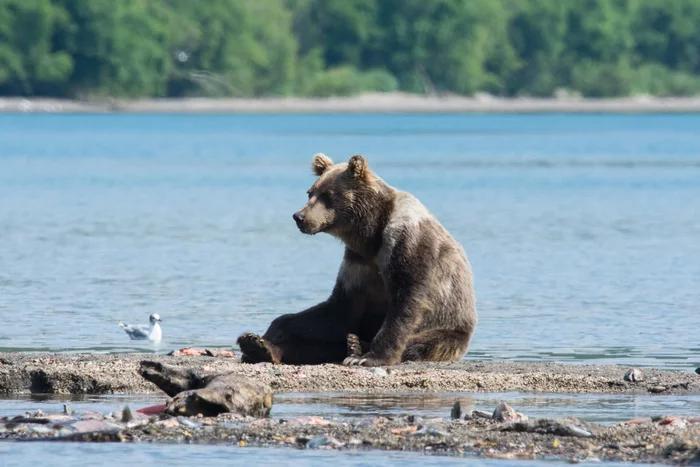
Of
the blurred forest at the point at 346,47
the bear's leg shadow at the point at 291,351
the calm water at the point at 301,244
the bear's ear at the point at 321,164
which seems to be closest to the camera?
the bear's leg shadow at the point at 291,351

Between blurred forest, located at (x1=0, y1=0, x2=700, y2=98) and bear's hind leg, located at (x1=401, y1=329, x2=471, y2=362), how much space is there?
116m

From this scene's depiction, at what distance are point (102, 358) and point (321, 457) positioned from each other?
4.13m

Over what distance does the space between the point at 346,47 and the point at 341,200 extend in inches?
5365

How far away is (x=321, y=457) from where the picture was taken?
30.8 feet

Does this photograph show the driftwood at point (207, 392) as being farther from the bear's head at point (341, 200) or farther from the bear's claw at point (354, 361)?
the bear's head at point (341, 200)

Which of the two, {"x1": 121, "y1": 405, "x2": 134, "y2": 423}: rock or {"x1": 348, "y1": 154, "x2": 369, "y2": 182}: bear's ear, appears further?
{"x1": 348, "y1": 154, "x2": 369, "y2": 182}: bear's ear

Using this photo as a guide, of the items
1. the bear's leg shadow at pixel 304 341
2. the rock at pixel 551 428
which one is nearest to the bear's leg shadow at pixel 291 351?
the bear's leg shadow at pixel 304 341

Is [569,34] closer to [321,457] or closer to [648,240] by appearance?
[648,240]

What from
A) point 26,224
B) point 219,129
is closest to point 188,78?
point 219,129

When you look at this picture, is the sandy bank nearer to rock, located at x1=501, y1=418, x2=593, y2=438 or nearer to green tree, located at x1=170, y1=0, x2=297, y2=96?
rock, located at x1=501, y1=418, x2=593, y2=438

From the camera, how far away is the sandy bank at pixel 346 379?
11.8 metres

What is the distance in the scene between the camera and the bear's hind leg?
12461mm

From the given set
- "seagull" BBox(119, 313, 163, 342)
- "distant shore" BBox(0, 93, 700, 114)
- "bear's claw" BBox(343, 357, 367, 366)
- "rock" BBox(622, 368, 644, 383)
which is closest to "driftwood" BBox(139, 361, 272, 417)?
"bear's claw" BBox(343, 357, 367, 366)

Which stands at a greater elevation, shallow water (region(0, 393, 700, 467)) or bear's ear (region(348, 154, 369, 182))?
bear's ear (region(348, 154, 369, 182))
